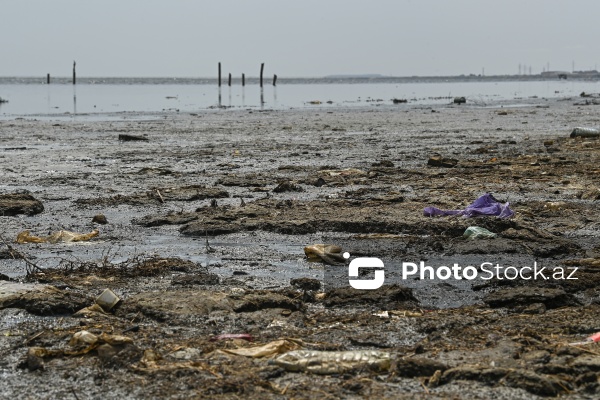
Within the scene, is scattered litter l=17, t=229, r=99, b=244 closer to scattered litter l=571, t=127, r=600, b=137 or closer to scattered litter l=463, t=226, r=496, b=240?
scattered litter l=463, t=226, r=496, b=240

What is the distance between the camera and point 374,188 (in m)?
10.5

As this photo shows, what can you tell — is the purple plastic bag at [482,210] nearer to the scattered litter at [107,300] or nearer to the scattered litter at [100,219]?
the scattered litter at [100,219]

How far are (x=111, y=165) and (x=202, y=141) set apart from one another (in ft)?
17.2

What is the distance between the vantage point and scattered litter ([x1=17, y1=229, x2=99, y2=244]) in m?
7.48

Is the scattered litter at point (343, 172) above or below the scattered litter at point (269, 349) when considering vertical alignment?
above

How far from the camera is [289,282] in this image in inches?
233

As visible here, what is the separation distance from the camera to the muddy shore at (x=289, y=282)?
395 cm

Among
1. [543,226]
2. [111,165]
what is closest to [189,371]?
[543,226]

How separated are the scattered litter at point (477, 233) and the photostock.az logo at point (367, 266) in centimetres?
105

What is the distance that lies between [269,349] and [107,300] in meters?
1.30

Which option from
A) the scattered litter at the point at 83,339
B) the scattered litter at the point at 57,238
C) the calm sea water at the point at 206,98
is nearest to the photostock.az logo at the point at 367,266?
the scattered litter at the point at 83,339

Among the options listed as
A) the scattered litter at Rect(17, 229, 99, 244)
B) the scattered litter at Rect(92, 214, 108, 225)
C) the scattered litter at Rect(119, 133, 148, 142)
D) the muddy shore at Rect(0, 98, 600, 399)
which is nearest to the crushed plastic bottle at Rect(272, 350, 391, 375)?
the muddy shore at Rect(0, 98, 600, 399)

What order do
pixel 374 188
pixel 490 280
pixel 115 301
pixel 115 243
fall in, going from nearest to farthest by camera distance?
1. pixel 115 301
2. pixel 490 280
3. pixel 115 243
4. pixel 374 188

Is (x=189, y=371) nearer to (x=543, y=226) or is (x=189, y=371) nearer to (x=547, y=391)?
(x=547, y=391)
